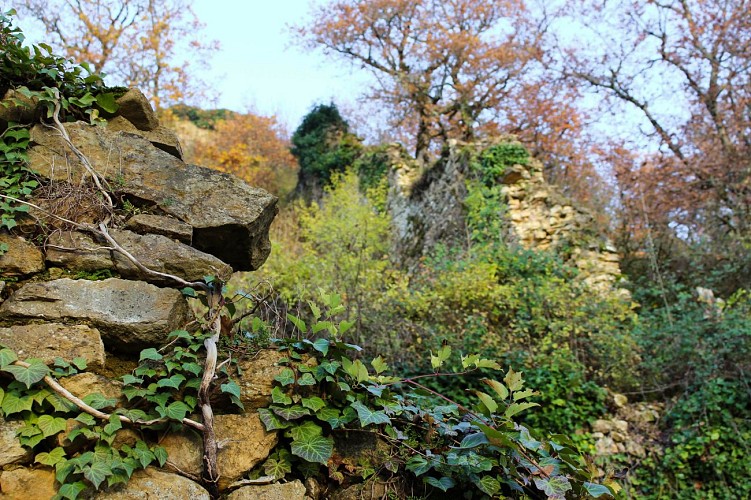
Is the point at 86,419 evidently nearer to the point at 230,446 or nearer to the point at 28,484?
the point at 28,484

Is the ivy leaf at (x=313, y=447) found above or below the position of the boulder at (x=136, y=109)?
below

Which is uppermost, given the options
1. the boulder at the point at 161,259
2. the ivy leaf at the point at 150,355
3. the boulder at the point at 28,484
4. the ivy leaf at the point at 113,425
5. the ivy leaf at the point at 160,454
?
the boulder at the point at 161,259

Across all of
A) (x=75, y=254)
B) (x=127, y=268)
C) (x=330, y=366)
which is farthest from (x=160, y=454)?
(x=75, y=254)

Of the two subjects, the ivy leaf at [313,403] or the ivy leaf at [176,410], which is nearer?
the ivy leaf at [176,410]

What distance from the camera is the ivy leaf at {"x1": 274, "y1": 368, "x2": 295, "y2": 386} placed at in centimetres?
222

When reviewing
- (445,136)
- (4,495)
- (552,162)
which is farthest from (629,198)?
(4,495)

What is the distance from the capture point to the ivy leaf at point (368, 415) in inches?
84.9

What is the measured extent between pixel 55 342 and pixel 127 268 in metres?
0.45

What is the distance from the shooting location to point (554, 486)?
85.6 inches

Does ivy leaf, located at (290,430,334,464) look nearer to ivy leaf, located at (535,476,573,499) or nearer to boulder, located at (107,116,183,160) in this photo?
ivy leaf, located at (535,476,573,499)

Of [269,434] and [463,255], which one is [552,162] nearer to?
[463,255]

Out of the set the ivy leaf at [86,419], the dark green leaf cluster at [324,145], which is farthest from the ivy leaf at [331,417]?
the dark green leaf cluster at [324,145]

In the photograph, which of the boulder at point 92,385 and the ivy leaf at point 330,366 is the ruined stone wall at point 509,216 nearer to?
the ivy leaf at point 330,366

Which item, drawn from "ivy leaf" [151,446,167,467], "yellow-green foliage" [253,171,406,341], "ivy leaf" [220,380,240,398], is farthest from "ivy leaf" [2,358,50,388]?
"yellow-green foliage" [253,171,406,341]
